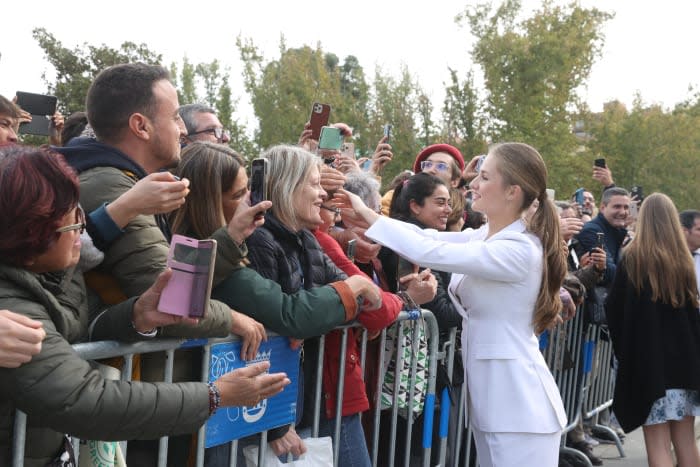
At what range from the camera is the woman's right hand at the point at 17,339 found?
1.79 metres

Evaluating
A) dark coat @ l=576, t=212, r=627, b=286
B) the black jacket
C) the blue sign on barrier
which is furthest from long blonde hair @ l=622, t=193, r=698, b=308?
the blue sign on barrier

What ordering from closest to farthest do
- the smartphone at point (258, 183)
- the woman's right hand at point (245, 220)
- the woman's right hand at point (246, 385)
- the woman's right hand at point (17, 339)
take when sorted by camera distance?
the woman's right hand at point (17, 339)
the woman's right hand at point (246, 385)
the woman's right hand at point (245, 220)
the smartphone at point (258, 183)

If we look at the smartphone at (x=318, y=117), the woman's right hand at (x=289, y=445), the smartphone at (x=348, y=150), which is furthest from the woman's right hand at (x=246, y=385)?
the smartphone at (x=348, y=150)

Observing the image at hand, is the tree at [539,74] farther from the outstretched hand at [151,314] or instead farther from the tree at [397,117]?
the outstretched hand at [151,314]

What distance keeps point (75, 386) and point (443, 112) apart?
25414 millimetres

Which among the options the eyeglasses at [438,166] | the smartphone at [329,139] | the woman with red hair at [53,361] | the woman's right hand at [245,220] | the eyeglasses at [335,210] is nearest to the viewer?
the woman with red hair at [53,361]

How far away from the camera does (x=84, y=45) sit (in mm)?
23828

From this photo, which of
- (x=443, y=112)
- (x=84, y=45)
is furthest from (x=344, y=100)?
(x=84, y=45)

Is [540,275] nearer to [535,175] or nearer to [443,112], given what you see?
[535,175]

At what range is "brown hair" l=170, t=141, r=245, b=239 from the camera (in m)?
3.12

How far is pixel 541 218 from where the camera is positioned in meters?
3.93

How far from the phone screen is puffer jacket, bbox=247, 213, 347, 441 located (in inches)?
17.5

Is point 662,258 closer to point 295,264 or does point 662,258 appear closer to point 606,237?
point 606,237

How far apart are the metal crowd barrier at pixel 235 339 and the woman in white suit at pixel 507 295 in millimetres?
433
